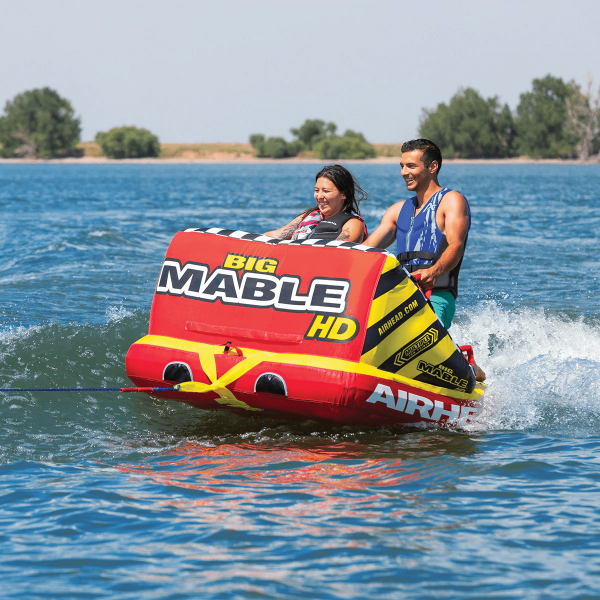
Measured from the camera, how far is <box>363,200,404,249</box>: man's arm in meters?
5.52

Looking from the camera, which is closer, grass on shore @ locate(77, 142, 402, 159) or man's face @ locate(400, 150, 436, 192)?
man's face @ locate(400, 150, 436, 192)

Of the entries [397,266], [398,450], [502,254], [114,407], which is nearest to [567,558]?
[398,450]

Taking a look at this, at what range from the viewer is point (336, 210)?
5469 millimetres

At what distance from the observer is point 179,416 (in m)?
5.89

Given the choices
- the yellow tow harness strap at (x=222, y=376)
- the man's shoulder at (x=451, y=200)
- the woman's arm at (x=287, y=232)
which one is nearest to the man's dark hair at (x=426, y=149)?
the man's shoulder at (x=451, y=200)

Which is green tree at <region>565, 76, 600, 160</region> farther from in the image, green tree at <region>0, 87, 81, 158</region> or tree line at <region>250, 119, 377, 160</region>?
green tree at <region>0, 87, 81, 158</region>

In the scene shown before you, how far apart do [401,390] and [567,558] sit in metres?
1.69

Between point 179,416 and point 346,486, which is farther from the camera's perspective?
point 179,416

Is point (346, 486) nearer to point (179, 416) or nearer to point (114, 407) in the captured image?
point (179, 416)

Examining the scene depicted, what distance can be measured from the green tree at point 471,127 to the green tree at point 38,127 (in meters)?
56.5

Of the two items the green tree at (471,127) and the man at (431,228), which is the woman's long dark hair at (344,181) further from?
the green tree at (471,127)

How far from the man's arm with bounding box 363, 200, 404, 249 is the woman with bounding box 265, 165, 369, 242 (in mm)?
111

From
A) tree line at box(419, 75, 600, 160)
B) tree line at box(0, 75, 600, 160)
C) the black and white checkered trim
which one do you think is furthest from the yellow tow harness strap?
tree line at box(419, 75, 600, 160)

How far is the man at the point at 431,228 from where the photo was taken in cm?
516
